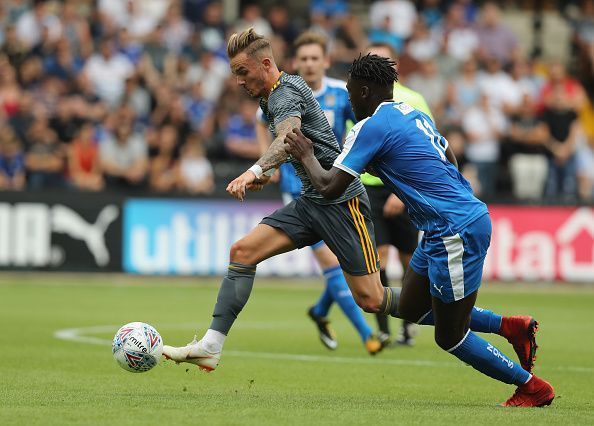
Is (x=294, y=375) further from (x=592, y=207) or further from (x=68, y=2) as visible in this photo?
(x=68, y=2)

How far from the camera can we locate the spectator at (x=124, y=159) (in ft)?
65.7

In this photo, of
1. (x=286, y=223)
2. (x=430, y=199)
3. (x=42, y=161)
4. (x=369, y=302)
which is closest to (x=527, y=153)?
(x=42, y=161)

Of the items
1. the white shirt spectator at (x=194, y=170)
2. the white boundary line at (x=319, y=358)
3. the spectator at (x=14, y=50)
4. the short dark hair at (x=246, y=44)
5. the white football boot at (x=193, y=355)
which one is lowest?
→ the white boundary line at (x=319, y=358)

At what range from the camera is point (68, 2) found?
22625 millimetres

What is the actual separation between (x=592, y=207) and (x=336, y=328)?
8373 mm

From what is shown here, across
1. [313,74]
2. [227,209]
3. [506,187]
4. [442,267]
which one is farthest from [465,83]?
[442,267]

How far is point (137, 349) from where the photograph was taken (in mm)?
7785

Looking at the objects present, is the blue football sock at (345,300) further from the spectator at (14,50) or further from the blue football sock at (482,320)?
the spectator at (14,50)

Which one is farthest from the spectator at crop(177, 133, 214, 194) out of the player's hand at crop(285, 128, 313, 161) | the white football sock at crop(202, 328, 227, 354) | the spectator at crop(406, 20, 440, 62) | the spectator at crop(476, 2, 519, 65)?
the player's hand at crop(285, 128, 313, 161)

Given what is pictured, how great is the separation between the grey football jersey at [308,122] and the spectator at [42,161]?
39.0ft

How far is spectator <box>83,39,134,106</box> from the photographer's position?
21438 millimetres

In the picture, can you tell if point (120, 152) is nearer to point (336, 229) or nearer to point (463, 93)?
point (463, 93)

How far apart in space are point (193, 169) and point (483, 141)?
5.47 m

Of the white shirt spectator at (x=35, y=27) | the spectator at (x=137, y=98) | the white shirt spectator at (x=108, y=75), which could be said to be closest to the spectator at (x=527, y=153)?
the spectator at (x=137, y=98)
